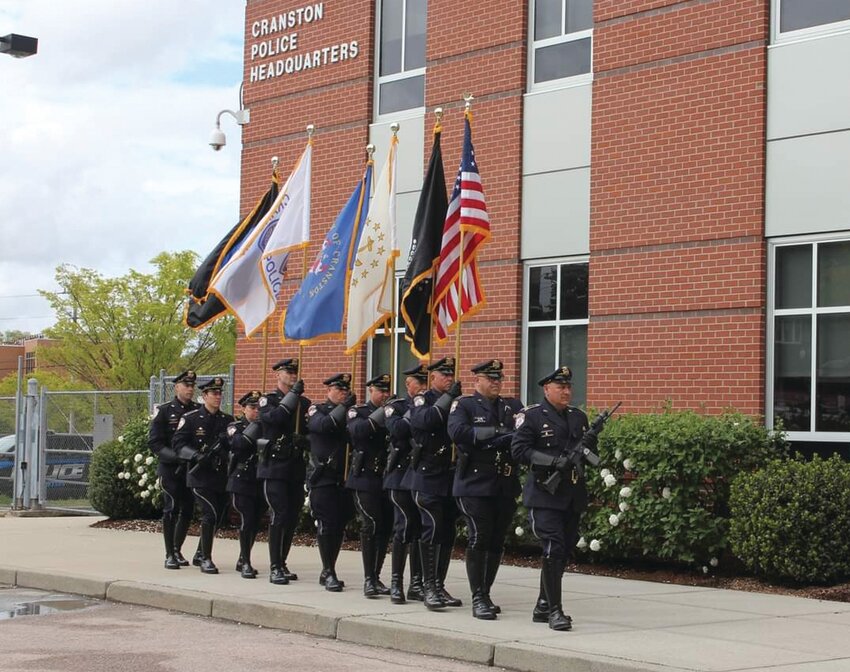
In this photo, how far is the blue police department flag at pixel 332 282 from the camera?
13273mm

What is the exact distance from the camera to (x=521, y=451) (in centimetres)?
999

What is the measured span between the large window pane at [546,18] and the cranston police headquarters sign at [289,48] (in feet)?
9.77

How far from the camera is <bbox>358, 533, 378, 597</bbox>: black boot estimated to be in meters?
11.5

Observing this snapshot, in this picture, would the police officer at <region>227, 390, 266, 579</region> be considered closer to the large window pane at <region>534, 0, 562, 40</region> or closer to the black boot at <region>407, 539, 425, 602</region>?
the black boot at <region>407, 539, 425, 602</region>

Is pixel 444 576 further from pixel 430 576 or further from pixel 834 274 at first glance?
pixel 834 274

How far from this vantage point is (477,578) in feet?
33.9

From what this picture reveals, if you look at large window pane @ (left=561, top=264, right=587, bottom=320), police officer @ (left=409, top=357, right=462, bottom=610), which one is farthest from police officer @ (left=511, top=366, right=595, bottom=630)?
large window pane @ (left=561, top=264, right=587, bottom=320)

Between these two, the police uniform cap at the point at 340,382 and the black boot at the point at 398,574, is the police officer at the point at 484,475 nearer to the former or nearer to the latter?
the black boot at the point at 398,574

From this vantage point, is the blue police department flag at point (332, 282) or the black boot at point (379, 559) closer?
the black boot at point (379, 559)

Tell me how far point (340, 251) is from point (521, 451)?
13.3ft

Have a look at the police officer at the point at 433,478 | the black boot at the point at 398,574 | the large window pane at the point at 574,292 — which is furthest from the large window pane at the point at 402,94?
the black boot at the point at 398,574

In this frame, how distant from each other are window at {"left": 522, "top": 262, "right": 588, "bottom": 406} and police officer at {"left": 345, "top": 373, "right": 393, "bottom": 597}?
15.0ft

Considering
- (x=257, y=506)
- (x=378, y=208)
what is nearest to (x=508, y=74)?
(x=378, y=208)

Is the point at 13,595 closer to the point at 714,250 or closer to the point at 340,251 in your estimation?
the point at 340,251
